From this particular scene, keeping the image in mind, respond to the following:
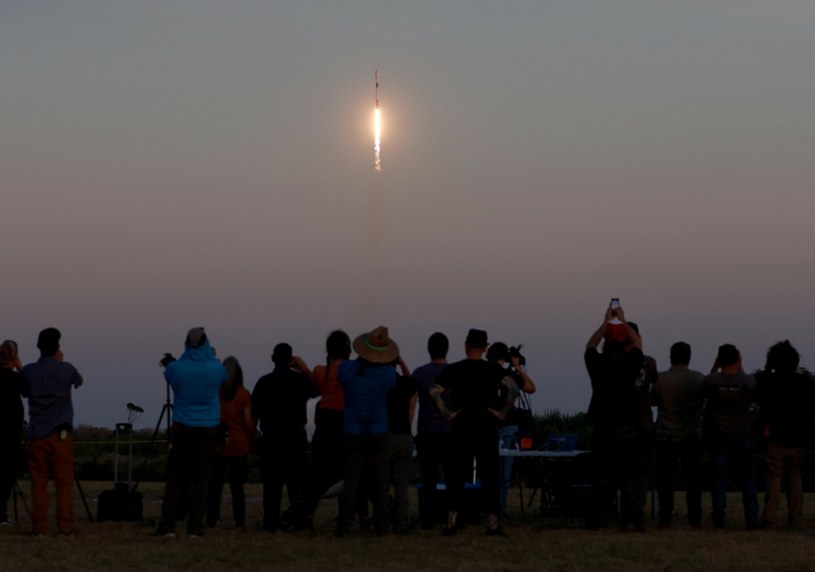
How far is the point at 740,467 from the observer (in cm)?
1708

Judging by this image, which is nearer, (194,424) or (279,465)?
(194,424)

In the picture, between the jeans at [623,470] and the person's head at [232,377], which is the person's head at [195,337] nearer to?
the person's head at [232,377]

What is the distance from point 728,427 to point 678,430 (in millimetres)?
561

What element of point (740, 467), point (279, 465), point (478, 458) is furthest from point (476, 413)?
point (740, 467)

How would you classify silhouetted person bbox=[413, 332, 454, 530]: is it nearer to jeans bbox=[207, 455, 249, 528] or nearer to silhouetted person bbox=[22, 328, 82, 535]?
jeans bbox=[207, 455, 249, 528]

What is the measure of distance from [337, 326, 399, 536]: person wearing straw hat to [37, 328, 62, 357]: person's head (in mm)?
2941

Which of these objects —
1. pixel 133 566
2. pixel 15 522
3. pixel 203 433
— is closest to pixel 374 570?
pixel 133 566

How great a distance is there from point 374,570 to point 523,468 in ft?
24.3

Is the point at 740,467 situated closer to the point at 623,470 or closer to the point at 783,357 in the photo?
the point at 783,357

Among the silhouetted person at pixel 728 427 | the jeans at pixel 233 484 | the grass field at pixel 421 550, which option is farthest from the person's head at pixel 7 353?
the silhouetted person at pixel 728 427

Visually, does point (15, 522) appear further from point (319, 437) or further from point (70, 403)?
point (319, 437)

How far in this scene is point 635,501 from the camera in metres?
15.9

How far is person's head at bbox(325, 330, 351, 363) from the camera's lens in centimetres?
1628

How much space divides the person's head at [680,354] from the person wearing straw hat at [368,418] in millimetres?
3329
